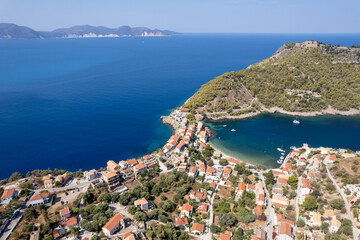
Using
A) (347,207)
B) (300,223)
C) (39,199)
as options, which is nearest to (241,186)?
(300,223)

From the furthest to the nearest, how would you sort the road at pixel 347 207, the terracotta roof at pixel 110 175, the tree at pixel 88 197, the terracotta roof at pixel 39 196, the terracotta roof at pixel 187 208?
the terracotta roof at pixel 110 175 → the tree at pixel 88 197 → the terracotta roof at pixel 39 196 → the terracotta roof at pixel 187 208 → the road at pixel 347 207

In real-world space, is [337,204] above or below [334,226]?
above

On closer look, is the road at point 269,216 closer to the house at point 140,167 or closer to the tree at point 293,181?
the tree at point 293,181

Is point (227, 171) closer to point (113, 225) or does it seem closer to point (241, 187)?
point (241, 187)

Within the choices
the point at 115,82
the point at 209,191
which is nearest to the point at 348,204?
the point at 209,191

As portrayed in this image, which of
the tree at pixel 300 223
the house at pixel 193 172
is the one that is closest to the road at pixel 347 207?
the tree at pixel 300 223

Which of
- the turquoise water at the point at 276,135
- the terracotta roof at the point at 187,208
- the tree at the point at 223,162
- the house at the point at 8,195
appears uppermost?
the house at the point at 8,195

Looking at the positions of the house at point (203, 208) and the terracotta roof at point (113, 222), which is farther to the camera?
the house at point (203, 208)
